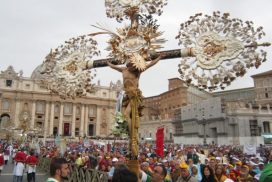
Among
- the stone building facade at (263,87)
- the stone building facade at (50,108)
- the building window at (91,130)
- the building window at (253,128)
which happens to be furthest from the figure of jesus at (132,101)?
the building window at (91,130)

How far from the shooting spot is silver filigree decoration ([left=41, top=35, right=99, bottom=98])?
8.92 m

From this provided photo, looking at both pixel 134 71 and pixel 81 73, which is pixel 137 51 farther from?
pixel 81 73

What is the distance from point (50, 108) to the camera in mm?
98500

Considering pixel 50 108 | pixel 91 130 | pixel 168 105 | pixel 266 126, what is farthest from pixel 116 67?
pixel 91 130

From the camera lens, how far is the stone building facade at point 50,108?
91188mm

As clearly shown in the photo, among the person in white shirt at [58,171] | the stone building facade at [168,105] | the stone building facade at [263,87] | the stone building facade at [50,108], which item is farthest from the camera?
the stone building facade at [50,108]

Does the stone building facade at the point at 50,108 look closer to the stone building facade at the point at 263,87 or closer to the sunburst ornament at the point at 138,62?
the stone building facade at the point at 263,87

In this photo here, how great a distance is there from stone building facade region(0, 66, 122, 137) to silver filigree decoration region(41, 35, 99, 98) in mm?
74221

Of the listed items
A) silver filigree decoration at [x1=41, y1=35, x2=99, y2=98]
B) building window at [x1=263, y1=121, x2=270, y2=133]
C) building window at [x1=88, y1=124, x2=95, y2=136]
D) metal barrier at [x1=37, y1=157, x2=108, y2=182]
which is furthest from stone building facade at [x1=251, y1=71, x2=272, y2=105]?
silver filigree decoration at [x1=41, y1=35, x2=99, y2=98]

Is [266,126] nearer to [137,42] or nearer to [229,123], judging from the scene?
[229,123]

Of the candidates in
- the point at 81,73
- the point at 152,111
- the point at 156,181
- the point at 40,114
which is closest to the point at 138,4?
the point at 81,73

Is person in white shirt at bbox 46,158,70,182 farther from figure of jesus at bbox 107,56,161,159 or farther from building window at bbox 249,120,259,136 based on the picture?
building window at bbox 249,120,259,136

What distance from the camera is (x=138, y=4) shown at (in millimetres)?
7832

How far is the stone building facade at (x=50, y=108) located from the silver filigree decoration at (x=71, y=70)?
74.2 metres
